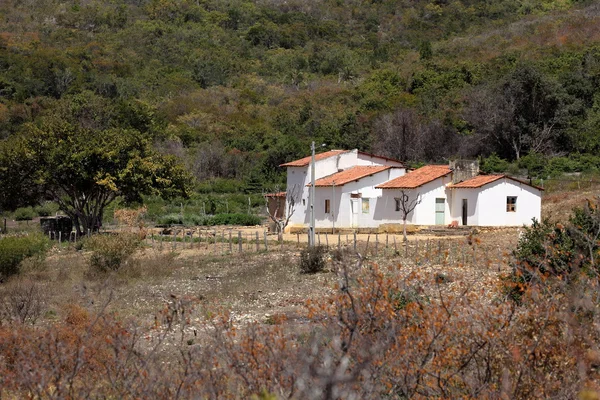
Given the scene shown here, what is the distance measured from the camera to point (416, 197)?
37.9 m

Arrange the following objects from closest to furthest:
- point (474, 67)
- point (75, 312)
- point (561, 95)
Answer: point (75, 312) → point (561, 95) → point (474, 67)

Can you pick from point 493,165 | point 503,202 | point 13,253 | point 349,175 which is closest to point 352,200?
point 349,175

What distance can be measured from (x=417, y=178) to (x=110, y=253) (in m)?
16.0

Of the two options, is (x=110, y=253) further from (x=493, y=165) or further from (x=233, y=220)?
(x=493, y=165)

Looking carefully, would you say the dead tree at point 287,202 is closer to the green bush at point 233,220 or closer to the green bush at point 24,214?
Answer: the green bush at point 233,220

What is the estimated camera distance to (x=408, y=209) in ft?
125

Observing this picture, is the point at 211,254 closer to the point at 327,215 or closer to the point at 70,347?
the point at 327,215

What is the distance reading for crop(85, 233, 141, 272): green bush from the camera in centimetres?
2817

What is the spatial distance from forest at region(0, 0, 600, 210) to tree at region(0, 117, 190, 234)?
0.77 feet

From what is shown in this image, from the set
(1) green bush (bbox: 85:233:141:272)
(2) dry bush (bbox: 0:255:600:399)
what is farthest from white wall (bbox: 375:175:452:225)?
(2) dry bush (bbox: 0:255:600:399)

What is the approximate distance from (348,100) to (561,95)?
2598 centimetres

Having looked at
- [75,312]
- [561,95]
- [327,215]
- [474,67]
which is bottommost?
[75,312]

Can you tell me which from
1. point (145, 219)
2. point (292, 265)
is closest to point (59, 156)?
point (145, 219)

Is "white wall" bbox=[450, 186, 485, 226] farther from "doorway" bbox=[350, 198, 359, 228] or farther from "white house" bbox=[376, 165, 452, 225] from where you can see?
"doorway" bbox=[350, 198, 359, 228]
